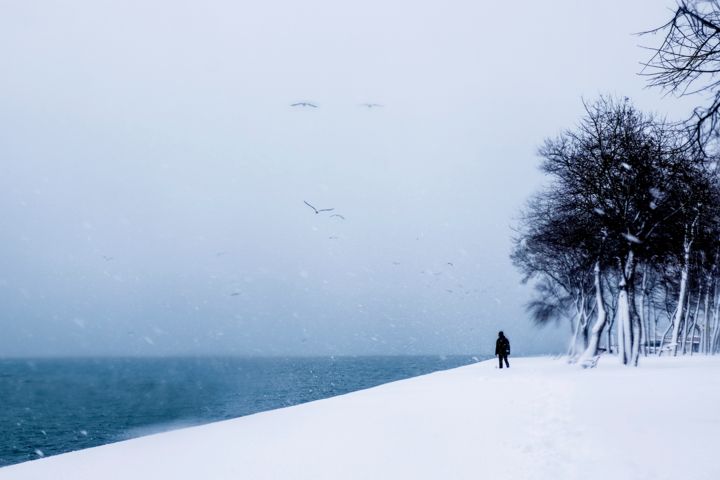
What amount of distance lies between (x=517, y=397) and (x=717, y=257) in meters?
25.2

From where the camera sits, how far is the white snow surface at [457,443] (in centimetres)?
727

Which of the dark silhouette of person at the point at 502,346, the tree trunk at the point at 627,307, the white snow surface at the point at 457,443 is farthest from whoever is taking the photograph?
the dark silhouette of person at the point at 502,346

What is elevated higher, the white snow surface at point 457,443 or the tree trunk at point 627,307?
the tree trunk at point 627,307

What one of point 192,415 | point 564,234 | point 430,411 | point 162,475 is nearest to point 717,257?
point 564,234

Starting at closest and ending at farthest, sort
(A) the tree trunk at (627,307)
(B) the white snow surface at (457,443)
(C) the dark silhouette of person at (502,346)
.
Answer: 1. (B) the white snow surface at (457,443)
2. (A) the tree trunk at (627,307)
3. (C) the dark silhouette of person at (502,346)

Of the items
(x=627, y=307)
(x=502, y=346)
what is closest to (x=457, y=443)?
(x=627, y=307)

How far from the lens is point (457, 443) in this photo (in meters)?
8.92

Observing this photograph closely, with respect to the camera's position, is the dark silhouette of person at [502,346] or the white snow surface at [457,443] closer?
the white snow surface at [457,443]

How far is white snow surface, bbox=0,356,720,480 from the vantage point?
7.27 metres

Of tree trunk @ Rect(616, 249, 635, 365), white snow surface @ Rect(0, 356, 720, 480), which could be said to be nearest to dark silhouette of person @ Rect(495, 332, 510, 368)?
tree trunk @ Rect(616, 249, 635, 365)

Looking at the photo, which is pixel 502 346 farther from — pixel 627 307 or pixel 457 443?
pixel 457 443

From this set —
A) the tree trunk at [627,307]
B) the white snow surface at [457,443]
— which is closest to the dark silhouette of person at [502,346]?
the tree trunk at [627,307]

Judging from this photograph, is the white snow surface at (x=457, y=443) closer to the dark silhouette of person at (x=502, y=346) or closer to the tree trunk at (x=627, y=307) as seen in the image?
the tree trunk at (x=627, y=307)

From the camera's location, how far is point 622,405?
11109mm
